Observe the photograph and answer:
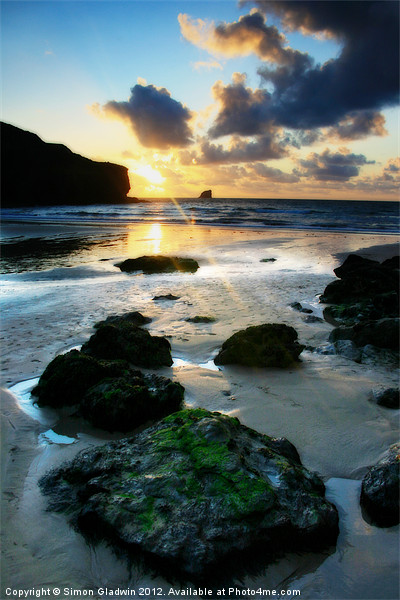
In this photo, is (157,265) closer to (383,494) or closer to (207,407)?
(207,407)

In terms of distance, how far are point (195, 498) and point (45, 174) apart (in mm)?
88995

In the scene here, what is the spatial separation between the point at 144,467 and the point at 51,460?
0.99 meters

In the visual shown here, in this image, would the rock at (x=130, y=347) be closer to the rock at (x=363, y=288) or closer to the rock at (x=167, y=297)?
the rock at (x=167, y=297)

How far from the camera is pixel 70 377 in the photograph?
152 inches

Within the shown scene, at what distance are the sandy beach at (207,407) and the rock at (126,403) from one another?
15 centimetres

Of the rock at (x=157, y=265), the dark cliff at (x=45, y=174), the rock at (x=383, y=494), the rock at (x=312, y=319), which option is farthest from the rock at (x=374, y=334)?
the dark cliff at (x=45, y=174)

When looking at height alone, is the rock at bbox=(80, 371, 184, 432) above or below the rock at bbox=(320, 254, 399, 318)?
below

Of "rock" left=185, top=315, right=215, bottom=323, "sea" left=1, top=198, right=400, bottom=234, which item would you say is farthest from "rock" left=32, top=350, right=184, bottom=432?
"sea" left=1, top=198, right=400, bottom=234

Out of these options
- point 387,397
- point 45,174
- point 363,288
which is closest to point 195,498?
point 387,397

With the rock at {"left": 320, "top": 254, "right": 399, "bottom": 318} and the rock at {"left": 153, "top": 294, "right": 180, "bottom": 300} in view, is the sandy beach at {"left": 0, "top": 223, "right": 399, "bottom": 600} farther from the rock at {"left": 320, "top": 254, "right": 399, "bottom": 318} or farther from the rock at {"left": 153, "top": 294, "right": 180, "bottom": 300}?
the rock at {"left": 320, "top": 254, "right": 399, "bottom": 318}

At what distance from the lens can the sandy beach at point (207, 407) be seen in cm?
205

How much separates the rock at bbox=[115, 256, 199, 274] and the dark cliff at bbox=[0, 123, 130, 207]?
6810 centimetres

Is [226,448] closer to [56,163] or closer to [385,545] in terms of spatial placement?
[385,545]

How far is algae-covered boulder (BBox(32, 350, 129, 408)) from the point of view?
12.5 ft
